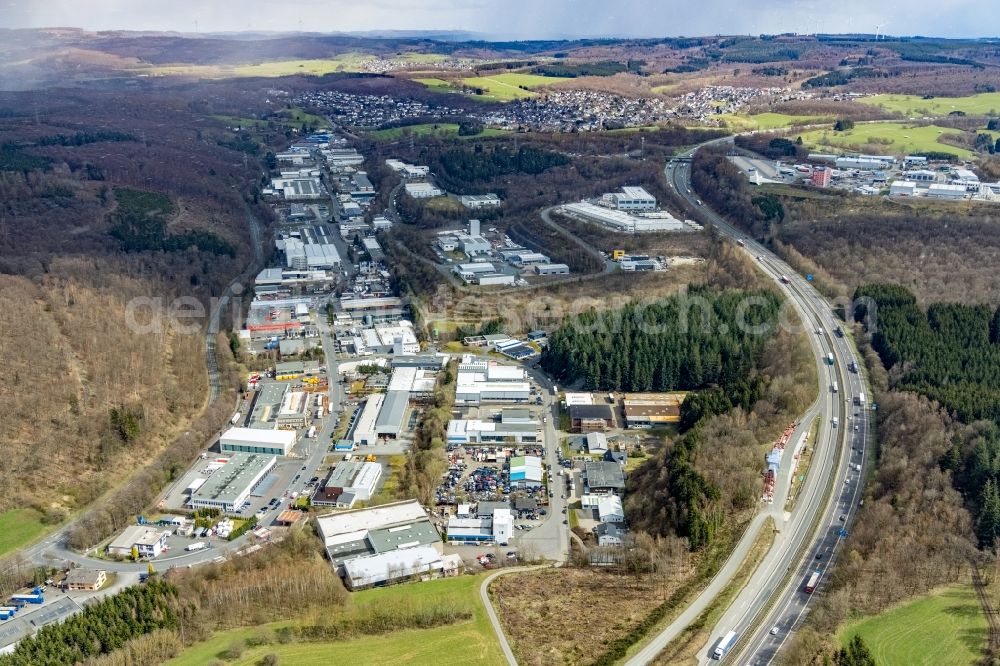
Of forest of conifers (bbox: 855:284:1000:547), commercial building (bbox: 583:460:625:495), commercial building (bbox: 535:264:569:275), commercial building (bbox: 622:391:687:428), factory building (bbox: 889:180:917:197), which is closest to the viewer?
forest of conifers (bbox: 855:284:1000:547)

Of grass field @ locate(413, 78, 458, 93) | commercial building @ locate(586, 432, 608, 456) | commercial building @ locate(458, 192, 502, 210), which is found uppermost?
grass field @ locate(413, 78, 458, 93)

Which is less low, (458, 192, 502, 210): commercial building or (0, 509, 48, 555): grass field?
(458, 192, 502, 210): commercial building

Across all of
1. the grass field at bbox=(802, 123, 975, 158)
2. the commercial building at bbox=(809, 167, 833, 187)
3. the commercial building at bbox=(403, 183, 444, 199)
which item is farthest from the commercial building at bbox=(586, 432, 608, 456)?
the grass field at bbox=(802, 123, 975, 158)

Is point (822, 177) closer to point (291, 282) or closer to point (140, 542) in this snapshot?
point (291, 282)

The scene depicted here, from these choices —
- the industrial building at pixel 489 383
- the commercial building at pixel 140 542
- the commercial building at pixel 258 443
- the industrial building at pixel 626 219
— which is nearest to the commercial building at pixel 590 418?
the industrial building at pixel 489 383

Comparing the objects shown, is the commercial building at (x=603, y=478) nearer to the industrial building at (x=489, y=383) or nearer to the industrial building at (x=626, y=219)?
the industrial building at (x=489, y=383)

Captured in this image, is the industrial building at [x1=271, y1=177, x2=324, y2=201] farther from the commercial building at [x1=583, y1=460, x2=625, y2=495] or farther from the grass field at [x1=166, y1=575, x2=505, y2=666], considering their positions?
the grass field at [x1=166, y1=575, x2=505, y2=666]

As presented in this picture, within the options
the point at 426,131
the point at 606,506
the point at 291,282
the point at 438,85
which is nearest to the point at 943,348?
the point at 606,506
